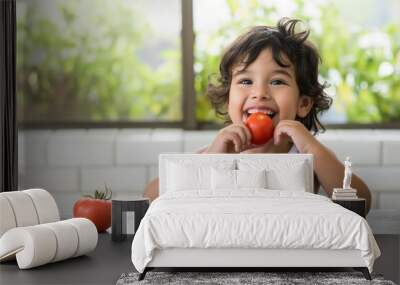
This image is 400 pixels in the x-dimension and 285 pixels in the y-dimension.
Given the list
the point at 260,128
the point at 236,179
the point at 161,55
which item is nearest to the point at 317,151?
the point at 260,128

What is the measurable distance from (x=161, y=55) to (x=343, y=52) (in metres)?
1.49

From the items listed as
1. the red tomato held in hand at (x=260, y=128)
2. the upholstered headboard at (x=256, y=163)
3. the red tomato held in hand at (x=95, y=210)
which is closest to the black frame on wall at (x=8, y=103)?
the red tomato held in hand at (x=95, y=210)

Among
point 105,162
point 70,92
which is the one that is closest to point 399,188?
point 105,162

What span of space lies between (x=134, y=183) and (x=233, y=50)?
1.33 metres

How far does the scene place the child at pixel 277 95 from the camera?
18.7 feet

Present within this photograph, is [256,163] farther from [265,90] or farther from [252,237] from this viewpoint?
[252,237]

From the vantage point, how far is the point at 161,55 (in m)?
6.66

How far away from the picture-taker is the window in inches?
262

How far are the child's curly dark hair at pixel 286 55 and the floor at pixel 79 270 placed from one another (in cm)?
183

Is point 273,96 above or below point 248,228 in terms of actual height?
above

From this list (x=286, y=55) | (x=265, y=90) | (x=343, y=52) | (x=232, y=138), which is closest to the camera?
(x=232, y=138)

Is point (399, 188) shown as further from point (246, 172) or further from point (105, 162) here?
point (105, 162)

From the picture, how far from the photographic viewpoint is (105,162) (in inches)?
257

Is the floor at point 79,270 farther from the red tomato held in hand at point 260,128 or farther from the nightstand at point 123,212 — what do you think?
the red tomato held in hand at point 260,128
